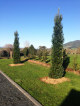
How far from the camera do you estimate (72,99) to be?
525 cm

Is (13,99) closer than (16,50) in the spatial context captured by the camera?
Yes

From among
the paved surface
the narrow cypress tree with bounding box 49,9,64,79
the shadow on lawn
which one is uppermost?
the narrow cypress tree with bounding box 49,9,64,79

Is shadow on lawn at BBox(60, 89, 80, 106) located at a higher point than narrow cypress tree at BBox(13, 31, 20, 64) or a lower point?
lower

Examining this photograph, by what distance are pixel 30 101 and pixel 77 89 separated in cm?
354

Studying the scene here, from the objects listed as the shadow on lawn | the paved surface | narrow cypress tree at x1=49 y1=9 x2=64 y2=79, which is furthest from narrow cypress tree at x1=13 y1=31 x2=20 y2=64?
the shadow on lawn

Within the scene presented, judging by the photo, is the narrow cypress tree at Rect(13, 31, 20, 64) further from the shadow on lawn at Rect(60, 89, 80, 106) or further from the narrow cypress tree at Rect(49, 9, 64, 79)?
the shadow on lawn at Rect(60, 89, 80, 106)

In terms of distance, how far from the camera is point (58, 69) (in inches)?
344

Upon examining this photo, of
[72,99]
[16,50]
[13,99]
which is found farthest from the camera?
[16,50]

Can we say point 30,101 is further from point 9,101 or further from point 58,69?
point 58,69

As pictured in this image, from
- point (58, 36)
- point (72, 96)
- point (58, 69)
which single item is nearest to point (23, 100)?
point (72, 96)

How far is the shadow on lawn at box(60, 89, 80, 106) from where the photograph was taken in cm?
483

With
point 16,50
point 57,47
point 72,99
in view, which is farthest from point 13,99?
point 16,50

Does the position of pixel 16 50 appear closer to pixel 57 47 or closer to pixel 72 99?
pixel 57 47

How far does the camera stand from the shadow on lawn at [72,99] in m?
4.83
